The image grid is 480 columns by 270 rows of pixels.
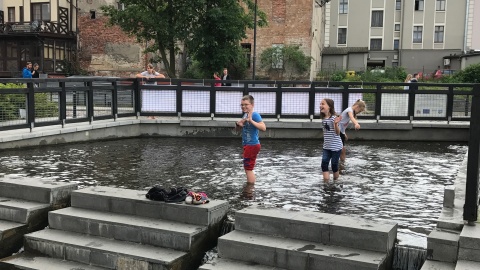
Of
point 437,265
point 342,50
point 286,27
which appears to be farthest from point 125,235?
point 342,50

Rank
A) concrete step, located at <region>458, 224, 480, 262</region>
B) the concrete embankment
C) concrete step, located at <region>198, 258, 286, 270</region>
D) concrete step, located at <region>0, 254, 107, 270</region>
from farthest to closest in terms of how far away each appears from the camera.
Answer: the concrete embankment < concrete step, located at <region>0, 254, 107, 270</region> < concrete step, located at <region>198, 258, 286, 270</region> < concrete step, located at <region>458, 224, 480, 262</region>

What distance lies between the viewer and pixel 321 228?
245 inches

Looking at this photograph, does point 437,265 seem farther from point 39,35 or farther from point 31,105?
point 39,35

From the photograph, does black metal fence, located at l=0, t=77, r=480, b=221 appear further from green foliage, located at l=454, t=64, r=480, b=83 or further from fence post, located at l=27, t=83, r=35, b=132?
green foliage, located at l=454, t=64, r=480, b=83

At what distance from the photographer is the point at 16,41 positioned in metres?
48.0

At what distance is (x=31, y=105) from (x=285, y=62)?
103ft

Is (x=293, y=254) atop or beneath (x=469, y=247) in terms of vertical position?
beneath

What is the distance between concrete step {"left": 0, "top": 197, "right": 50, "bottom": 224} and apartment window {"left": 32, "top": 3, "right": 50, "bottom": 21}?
44.3 m

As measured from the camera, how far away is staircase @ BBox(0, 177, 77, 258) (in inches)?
297

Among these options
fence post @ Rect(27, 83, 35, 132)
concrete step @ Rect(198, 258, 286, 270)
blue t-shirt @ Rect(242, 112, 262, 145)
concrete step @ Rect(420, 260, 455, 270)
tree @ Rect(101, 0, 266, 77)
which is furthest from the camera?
tree @ Rect(101, 0, 266, 77)

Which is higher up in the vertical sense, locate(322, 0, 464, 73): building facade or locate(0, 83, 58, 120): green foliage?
locate(322, 0, 464, 73): building facade

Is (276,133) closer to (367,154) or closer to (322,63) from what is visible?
(367,154)

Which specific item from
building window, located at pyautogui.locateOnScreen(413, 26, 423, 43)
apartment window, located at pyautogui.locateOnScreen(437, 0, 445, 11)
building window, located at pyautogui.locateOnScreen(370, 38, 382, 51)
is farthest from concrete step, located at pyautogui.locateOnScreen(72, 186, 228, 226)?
apartment window, located at pyautogui.locateOnScreen(437, 0, 445, 11)

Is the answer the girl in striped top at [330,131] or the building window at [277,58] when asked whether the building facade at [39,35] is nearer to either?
the building window at [277,58]
